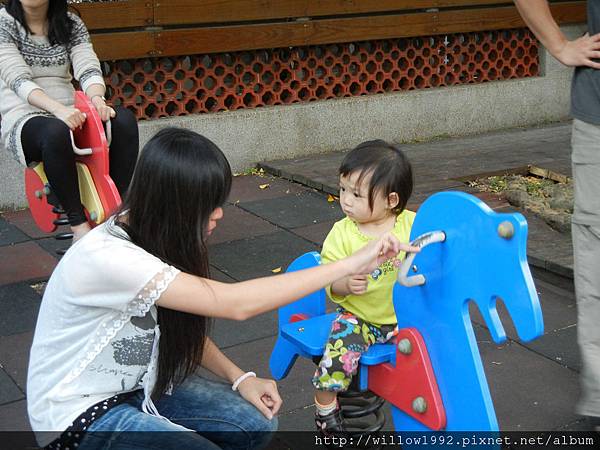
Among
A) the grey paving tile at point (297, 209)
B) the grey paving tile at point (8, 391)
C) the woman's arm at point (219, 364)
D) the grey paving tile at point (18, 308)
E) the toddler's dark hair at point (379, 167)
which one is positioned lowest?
the grey paving tile at point (297, 209)

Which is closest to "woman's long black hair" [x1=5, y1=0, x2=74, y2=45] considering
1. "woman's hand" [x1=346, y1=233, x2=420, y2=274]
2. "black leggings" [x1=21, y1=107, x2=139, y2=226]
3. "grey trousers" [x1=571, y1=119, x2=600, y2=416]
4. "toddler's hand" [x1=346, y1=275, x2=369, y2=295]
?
"black leggings" [x1=21, y1=107, x2=139, y2=226]

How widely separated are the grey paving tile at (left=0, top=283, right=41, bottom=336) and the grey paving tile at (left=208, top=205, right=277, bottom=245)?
3.86ft

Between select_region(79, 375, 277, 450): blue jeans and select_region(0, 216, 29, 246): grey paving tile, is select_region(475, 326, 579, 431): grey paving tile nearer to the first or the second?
select_region(79, 375, 277, 450): blue jeans

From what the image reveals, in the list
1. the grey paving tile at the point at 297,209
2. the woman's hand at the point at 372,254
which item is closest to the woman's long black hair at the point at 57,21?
the grey paving tile at the point at 297,209

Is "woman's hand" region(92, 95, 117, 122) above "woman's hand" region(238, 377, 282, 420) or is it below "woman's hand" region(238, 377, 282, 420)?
above

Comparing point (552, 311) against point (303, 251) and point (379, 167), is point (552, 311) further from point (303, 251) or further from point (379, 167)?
point (379, 167)

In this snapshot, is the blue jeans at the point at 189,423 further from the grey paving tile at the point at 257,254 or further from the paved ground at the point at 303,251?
the grey paving tile at the point at 257,254

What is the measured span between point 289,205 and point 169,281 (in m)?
3.84

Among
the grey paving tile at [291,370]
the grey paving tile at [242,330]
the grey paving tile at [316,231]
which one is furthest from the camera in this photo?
the grey paving tile at [316,231]

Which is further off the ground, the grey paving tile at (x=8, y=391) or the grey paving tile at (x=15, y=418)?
the grey paving tile at (x=15, y=418)

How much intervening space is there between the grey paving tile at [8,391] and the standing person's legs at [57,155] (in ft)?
3.51

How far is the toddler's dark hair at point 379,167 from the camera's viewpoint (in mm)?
2852

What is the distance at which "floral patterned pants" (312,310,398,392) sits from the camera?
277 centimetres

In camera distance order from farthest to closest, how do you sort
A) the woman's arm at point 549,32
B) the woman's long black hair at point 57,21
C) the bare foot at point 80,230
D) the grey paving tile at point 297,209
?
1. the grey paving tile at point 297,209
2. the woman's long black hair at point 57,21
3. the bare foot at point 80,230
4. the woman's arm at point 549,32
